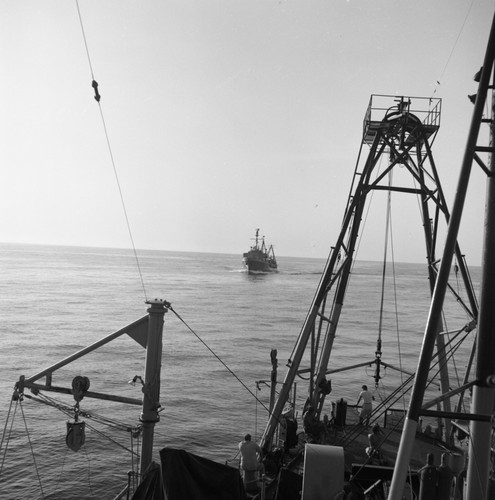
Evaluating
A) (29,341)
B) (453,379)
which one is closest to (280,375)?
(453,379)

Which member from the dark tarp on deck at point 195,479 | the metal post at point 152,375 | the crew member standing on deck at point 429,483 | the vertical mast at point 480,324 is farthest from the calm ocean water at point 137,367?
the vertical mast at point 480,324

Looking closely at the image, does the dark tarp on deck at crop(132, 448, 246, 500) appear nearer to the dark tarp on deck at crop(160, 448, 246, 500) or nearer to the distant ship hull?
the dark tarp on deck at crop(160, 448, 246, 500)

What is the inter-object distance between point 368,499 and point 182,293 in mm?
84143

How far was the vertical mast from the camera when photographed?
609 cm

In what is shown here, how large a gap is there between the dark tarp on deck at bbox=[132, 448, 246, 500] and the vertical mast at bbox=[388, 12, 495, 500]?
2.86 metres

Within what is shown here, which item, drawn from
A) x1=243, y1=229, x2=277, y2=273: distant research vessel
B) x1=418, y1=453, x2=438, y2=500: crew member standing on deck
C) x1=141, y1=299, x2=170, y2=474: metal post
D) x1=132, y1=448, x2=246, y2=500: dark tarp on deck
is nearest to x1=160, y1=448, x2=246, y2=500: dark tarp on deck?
x1=132, y1=448, x2=246, y2=500: dark tarp on deck

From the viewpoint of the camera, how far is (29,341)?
43625 millimetres

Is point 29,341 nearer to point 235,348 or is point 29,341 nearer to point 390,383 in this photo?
point 235,348

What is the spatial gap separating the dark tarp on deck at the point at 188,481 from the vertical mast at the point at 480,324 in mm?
2863

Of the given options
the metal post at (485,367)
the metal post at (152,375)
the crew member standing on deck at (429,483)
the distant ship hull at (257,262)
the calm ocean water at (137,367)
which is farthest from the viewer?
A: the distant ship hull at (257,262)

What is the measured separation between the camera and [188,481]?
23.9 ft

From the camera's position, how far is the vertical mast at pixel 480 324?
20.0ft

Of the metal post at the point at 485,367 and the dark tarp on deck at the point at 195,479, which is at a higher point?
the metal post at the point at 485,367

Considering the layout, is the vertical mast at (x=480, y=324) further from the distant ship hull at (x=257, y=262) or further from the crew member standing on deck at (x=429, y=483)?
the distant ship hull at (x=257, y=262)
